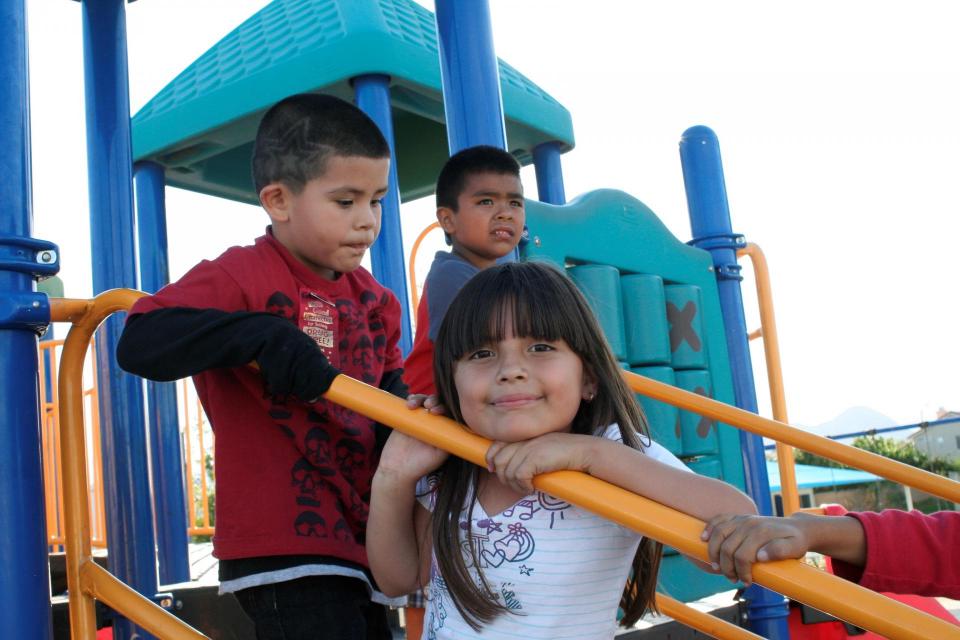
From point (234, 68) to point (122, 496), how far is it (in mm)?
2220

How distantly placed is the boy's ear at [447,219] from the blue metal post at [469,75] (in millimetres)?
160

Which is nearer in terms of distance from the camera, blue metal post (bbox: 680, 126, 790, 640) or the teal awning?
blue metal post (bbox: 680, 126, 790, 640)

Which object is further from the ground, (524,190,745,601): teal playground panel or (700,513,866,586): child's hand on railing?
(524,190,745,601): teal playground panel

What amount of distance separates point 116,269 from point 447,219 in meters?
0.92

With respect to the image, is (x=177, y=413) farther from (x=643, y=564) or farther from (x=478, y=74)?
(x=643, y=564)

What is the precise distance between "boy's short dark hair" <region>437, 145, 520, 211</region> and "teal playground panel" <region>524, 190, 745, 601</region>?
192mm

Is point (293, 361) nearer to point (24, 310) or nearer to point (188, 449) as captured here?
point (24, 310)

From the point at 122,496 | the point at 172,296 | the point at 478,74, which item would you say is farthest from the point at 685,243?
the point at 172,296

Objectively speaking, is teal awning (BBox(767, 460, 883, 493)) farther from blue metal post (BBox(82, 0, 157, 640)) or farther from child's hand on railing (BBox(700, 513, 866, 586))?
child's hand on railing (BBox(700, 513, 866, 586))

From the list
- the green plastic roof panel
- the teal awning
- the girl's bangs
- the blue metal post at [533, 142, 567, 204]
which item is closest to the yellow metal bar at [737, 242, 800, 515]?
the blue metal post at [533, 142, 567, 204]

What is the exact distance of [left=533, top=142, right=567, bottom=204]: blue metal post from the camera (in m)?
4.38

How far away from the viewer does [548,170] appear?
14.4ft

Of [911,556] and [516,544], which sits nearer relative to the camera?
[911,556]

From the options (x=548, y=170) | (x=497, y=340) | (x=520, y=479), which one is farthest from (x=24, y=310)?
(x=548, y=170)
